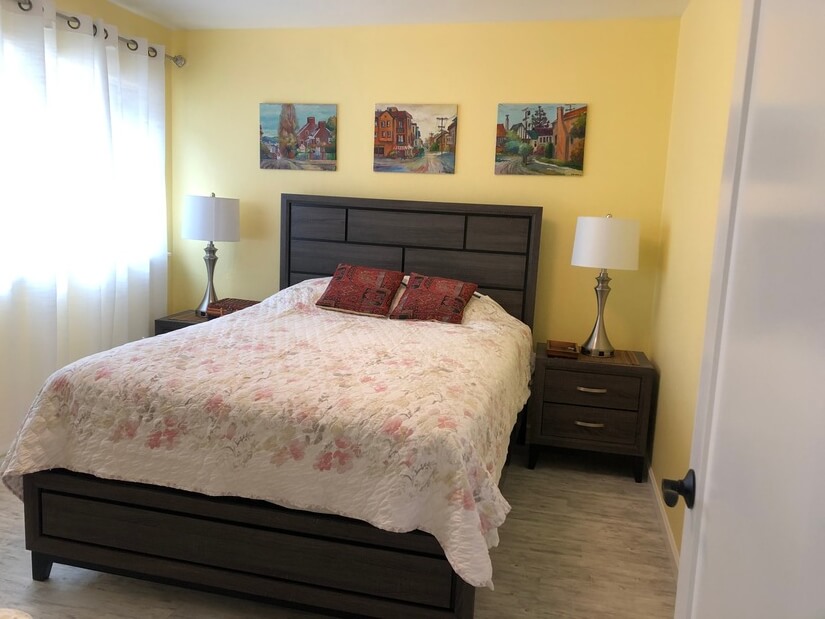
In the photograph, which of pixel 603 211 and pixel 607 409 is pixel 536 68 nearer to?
pixel 603 211

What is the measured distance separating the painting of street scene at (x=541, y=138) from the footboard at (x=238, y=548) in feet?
8.56

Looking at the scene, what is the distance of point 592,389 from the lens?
133 inches

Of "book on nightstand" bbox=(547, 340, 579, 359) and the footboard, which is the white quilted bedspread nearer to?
the footboard

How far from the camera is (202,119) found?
438cm

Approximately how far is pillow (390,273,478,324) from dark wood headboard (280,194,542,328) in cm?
24

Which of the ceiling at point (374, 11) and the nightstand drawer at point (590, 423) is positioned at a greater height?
the ceiling at point (374, 11)

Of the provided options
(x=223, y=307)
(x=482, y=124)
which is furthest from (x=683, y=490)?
(x=223, y=307)

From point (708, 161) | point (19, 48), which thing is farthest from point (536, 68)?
point (19, 48)

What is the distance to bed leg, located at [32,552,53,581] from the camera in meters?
2.24

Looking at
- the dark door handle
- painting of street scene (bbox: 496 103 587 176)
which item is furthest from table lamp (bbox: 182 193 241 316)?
the dark door handle

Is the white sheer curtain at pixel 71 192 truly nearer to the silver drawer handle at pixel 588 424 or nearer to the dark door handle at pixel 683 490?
the silver drawer handle at pixel 588 424

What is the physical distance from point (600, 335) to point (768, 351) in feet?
9.33

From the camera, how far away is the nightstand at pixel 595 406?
3.33 meters

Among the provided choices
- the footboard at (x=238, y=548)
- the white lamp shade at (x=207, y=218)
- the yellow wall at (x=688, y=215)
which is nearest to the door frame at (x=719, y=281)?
the footboard at (x=238, y=548)
